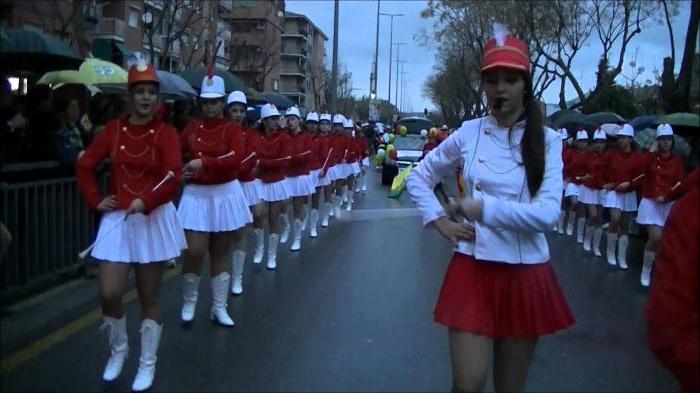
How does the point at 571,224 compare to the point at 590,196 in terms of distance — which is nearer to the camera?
the point at 590,196

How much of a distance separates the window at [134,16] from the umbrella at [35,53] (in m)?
21.4

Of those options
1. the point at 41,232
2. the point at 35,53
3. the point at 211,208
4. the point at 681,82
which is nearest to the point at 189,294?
the point at 211,208

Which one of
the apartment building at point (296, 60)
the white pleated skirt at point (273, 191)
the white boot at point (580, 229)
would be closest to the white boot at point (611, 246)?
the white boot at point (580, 229)

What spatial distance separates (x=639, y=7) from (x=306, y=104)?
81.7 metres

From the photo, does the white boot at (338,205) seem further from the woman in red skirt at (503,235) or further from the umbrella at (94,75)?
the woman in red skirt at (503,235)

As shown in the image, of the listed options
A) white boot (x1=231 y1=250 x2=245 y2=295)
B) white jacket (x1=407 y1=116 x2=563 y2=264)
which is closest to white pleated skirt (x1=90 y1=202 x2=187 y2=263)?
white jacket (x1=407 y1=116 x2=563 y2=264)

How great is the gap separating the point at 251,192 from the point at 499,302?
5.89 m

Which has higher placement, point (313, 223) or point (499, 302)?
point (499, 302)

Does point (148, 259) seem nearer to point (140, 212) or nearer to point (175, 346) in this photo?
point (140, 212)

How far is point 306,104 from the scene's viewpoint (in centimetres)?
10775

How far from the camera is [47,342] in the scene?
6488 millimetres

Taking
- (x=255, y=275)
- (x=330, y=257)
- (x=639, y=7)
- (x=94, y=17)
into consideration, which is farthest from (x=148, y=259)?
(x=639, y=7)

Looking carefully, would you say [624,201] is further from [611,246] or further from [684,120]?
[684,120]

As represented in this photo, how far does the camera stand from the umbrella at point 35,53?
270 inches
